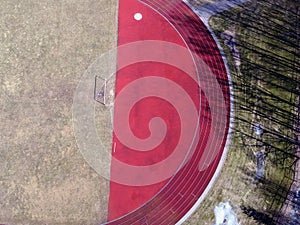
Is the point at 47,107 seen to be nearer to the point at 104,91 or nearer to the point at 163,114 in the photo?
the point at 104,91

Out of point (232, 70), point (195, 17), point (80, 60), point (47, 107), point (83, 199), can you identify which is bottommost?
point (83, 199)

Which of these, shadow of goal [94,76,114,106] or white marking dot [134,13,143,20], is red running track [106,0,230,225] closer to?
white marking dot [134,13,143,20]

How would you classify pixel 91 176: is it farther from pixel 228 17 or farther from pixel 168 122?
pixel 228 17

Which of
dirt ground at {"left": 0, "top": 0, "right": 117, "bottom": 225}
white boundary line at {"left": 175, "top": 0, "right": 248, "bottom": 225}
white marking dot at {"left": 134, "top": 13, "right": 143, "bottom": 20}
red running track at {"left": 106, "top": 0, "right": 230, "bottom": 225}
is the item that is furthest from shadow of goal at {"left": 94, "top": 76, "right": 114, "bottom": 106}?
white boundary line at {"left": 175, "top": 0, "right": 248, "bottom": 225}

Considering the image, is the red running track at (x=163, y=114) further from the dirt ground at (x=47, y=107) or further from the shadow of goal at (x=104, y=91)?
the dirt ground at (x=47, y=107)

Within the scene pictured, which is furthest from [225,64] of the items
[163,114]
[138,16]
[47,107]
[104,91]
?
[47,107]

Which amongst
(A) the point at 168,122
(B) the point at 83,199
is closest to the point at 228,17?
(A) the point at 168,122

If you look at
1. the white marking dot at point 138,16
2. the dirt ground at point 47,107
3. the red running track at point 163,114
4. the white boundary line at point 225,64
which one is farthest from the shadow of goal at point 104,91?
the white boundary line at point 225,64
